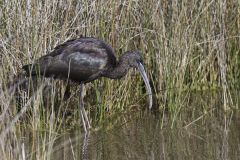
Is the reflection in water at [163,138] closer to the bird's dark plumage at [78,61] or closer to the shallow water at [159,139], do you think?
the shallow water at [159,139]

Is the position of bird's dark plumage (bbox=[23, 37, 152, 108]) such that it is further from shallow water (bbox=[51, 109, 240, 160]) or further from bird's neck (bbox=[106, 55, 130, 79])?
shallow water (bbox=[51, 109, 240, 160])

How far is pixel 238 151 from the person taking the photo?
18.0ft

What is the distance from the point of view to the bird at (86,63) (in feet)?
20.2

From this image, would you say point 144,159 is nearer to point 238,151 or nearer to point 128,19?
point 238,151

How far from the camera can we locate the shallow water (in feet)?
18.0

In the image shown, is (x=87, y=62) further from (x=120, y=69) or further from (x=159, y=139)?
(x=159, y=139)

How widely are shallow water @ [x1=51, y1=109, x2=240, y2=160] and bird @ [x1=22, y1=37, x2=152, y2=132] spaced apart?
0.79 feet

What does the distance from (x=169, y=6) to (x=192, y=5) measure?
244mm

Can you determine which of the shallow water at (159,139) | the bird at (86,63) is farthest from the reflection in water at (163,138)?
the bird at (86,63)

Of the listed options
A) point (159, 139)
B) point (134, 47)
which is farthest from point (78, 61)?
point (159, 139)

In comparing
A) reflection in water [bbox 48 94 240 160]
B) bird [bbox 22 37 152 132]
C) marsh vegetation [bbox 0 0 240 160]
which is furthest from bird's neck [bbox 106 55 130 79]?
reflection in water [bbox 48 94 240 160]

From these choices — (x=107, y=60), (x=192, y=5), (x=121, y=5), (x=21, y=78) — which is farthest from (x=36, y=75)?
(x=192, y=5)

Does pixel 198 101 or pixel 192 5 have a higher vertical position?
pixel 192 5

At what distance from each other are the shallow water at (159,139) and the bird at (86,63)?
241 mm
